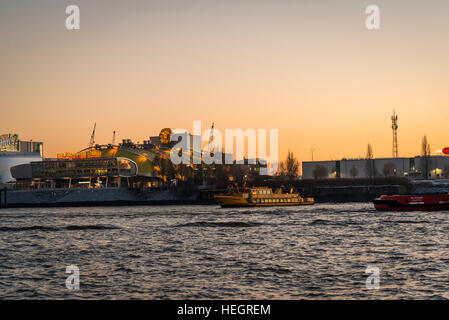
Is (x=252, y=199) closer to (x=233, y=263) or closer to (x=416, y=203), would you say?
(x=416, y=203)

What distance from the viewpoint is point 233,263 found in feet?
138

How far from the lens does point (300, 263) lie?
41250mm

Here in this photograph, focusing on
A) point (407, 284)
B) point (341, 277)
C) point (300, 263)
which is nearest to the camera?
point (407, 284)

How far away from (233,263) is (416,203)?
85.9 metres

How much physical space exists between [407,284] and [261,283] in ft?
27.2

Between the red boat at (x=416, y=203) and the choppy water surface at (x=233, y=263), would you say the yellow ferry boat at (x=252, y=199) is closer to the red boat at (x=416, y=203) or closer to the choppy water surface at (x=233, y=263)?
the red boat at (x=416, y=203)

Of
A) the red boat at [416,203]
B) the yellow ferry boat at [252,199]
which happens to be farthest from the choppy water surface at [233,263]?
the yellow ferry boat at [252,199]

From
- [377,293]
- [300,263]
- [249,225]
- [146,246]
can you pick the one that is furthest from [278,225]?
[377,293]

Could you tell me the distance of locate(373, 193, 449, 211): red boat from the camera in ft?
386

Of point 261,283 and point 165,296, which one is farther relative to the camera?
point 261,283

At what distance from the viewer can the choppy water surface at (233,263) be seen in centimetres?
3036

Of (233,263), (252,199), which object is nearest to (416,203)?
(252,199)
